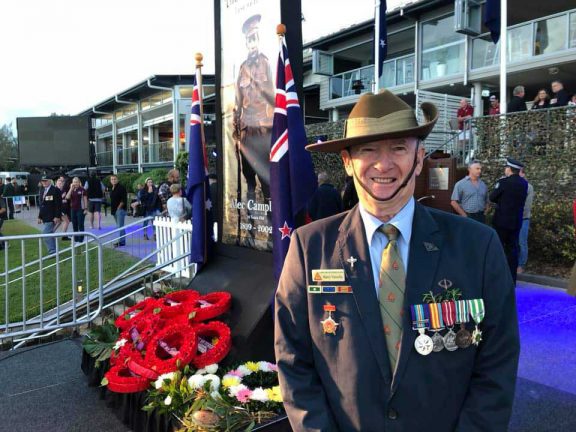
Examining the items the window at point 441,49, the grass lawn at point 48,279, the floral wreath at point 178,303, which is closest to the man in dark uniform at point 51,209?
the grass lawn at point 48,279

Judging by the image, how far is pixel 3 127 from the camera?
7819 centimetres

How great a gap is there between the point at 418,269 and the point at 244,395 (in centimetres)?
198

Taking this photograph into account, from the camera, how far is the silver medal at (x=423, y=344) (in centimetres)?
148

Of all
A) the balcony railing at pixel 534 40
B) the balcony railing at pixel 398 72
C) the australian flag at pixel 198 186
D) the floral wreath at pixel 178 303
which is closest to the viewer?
the floral wreath at pixel 178 303

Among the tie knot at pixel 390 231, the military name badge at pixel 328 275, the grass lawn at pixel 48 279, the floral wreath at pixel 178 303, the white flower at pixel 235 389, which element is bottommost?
the grass lawn at pixel 48 279

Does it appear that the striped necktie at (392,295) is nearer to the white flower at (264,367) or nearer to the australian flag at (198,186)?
the white flower at (264,367)

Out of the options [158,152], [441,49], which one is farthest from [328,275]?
[158,152]

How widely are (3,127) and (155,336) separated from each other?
89.4m

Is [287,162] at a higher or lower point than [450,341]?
higher

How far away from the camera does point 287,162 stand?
151 inches

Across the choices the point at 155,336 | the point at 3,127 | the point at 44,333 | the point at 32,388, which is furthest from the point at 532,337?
the point at 3,127

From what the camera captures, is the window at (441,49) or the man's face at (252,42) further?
the window at (441,49)

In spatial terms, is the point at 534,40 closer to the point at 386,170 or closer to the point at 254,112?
the point at 254,112

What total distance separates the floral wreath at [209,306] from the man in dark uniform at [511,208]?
4.96 meters
